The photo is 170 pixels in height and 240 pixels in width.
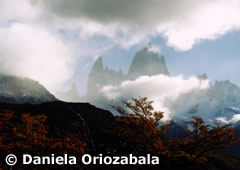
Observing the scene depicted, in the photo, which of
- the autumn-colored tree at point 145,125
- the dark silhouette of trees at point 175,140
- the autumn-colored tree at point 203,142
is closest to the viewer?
the autumn-colored tree at point 203,142

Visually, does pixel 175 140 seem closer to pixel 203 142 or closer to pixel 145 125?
pixel 203 142

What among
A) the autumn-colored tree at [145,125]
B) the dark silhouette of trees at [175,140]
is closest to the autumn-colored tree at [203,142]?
the dark silhouette of trees at [175,140]

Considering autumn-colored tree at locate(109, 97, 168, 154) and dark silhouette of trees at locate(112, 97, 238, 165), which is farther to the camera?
autumn-colored tree at locate(109, 97, 168, 154)

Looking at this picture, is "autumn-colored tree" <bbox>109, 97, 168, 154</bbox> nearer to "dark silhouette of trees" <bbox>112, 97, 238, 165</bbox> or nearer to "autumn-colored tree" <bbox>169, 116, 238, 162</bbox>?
"dark silhouette of trees" <bbox>112, 97, 238, 165</bbox>

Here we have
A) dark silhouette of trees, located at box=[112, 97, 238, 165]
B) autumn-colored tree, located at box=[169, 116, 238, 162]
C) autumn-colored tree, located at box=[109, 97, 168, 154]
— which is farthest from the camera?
autumn-colored tree, located at box=[109, 97, 168, 154]

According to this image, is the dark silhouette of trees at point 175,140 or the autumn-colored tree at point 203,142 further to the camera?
the dark silhouette of trees at point 175,140

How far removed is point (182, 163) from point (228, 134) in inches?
147

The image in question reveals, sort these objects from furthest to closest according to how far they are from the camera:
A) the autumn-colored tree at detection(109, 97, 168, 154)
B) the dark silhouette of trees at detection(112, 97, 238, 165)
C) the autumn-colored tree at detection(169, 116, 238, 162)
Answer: the autumn-colored tree at detection(109, 97, 168, 154), the dark silhouette of trees at detection(112, 97, 238, 165), the autumn-colored tree at detection(169, 116, 238, 162)

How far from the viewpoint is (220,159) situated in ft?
63.4

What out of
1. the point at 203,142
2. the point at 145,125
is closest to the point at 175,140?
the point at 203,142

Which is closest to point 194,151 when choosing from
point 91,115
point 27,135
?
point 27,135

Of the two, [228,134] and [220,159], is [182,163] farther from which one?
[220,159]

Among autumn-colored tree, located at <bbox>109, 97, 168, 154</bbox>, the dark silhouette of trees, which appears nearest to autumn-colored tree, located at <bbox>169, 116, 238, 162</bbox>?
the dark silhouette of trees

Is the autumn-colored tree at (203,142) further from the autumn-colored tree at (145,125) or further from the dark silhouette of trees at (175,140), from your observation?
the autumn-colored tree at (145,125)
